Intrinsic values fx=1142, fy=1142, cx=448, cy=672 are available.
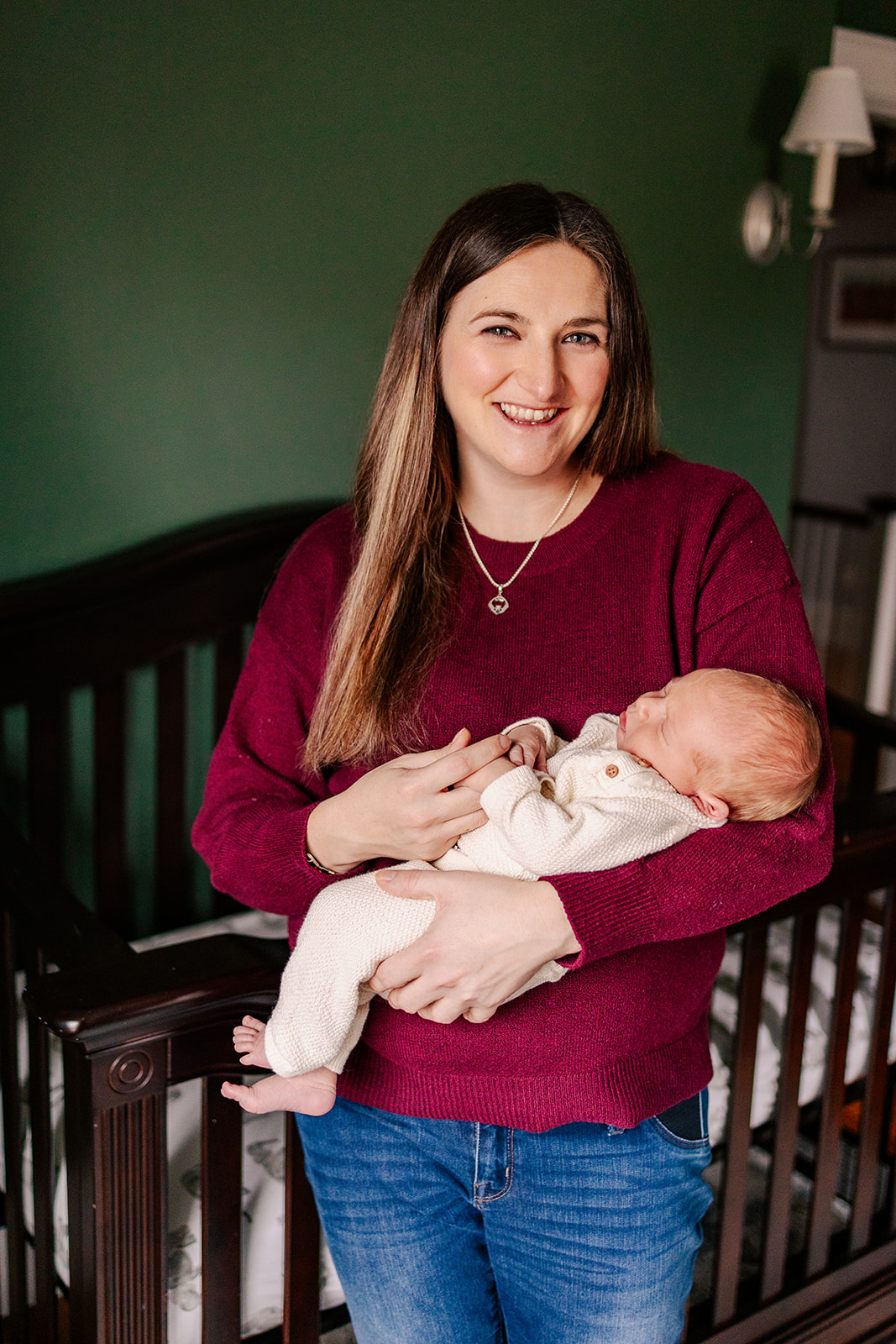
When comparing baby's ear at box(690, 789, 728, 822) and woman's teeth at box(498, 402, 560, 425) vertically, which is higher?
woman's teeth at box(498, 402, 560, 425)

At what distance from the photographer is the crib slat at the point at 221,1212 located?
117 cm

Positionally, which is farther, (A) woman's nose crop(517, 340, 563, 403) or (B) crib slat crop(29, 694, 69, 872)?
(B) crib slat crop(29, 694, 69, 872)

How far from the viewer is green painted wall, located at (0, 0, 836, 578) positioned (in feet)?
6.15

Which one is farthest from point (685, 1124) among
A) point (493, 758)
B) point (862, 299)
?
point (862, 299)

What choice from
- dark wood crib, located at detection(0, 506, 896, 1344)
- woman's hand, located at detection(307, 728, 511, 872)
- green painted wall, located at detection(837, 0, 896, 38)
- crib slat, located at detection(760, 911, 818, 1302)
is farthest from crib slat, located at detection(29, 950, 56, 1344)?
green painted wall, located at detection(837, 0, 896, 38)

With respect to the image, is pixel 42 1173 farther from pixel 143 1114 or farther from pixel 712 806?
pixel 712 806

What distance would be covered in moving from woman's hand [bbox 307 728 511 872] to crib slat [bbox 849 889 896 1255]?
3.11 ft

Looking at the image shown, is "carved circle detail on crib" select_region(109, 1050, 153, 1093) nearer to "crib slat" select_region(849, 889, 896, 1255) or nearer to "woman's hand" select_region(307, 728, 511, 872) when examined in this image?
"woman's hand" select_region(307, 728, 511, 872)

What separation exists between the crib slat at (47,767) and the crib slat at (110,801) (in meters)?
0.06

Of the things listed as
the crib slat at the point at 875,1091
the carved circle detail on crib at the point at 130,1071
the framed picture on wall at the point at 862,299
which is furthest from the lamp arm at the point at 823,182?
the framed picture on wall at the point at 862,299

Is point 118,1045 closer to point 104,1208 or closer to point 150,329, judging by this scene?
point 104,1208

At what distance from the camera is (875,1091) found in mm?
1826

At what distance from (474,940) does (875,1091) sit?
3.67 feet

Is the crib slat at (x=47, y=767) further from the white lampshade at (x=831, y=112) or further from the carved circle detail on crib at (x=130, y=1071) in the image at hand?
the white lampshade at (x=831, y=112)
